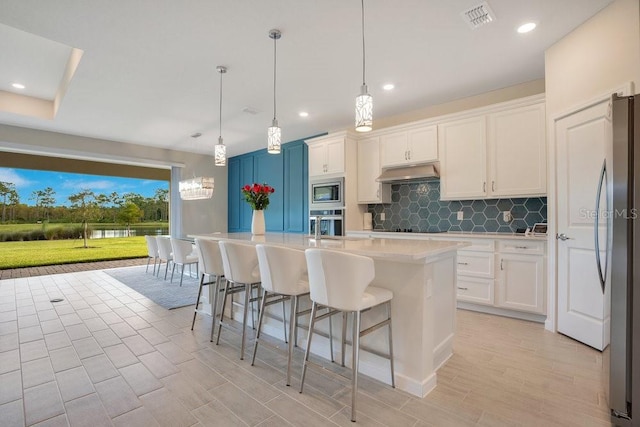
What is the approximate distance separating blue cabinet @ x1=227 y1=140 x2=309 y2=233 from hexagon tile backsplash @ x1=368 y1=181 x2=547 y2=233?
159 cm

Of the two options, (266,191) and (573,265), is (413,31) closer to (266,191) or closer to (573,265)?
(266,191)

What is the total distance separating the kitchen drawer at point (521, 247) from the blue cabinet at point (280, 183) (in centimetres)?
341

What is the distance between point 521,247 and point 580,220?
2.22 feet

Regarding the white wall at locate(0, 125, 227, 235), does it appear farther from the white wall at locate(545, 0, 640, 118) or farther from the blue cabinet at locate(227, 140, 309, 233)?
the white wall at locate(545, 0, 640, 118)

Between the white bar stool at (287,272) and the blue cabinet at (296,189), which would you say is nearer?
the white bar stool at (287,272)

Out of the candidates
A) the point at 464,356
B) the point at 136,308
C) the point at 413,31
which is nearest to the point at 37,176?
the point at 136,308

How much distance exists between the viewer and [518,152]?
344 cm

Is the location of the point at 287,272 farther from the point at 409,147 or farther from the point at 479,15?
the point at 409,147

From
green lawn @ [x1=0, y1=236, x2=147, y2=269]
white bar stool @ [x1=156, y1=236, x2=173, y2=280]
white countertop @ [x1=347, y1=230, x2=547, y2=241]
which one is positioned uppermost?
white countertop @ [x1=347, y1=230, x2=547, y2=241]

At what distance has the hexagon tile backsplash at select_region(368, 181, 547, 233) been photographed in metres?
3.64

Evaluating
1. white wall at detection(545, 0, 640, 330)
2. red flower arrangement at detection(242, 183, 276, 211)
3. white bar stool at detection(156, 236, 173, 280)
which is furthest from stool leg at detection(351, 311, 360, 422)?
white bar stool at detection(156, 236, 173, 280)

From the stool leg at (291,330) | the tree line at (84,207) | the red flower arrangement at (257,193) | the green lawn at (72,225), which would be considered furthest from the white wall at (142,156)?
the stool leg at (291,330)

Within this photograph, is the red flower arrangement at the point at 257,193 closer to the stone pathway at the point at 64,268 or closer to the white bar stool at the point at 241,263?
the white bar stool at the point at 241,263

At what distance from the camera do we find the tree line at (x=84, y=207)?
6.81 m
